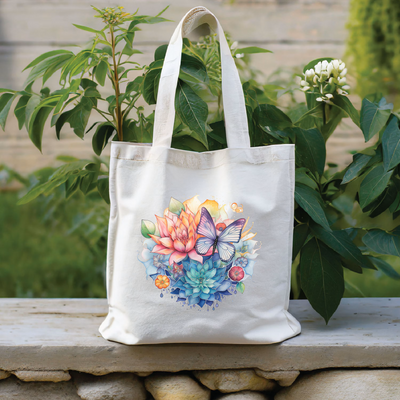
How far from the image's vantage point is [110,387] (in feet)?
2.29

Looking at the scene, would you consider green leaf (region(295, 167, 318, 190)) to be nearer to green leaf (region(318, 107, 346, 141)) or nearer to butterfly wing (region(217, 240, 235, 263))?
green leaf (region(318, 107, 346, 141))

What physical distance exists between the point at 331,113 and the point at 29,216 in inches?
53.6

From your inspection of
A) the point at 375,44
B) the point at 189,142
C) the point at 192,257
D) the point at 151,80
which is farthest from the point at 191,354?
the point at 375,44

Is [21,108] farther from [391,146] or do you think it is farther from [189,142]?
[391,146]

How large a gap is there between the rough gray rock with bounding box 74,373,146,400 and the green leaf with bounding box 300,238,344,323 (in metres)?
0.36

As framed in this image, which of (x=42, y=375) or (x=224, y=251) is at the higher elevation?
(x=224, y=251)

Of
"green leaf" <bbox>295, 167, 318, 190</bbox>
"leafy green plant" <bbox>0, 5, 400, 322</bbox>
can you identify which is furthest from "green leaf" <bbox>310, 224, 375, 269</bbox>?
"green leaf" <bbox>295, 167, 318, 190</bbox>

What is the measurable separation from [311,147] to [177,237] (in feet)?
1.03

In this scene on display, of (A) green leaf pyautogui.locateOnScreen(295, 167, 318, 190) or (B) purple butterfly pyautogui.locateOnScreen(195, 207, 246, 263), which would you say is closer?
(B) purple butterfly pyautogui.locateOnScreen(195, 207, 246, 263)

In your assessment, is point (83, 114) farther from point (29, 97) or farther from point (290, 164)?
point (290, 164)

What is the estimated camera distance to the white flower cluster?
2.47ft

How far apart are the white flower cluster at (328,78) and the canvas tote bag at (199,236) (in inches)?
6.5

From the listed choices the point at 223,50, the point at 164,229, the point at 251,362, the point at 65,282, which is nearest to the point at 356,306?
the point at 251,362

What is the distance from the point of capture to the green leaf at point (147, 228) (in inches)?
26.6
